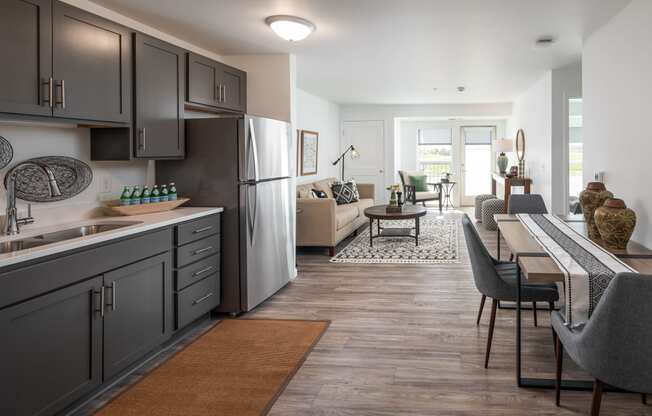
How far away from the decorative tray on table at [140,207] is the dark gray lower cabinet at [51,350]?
1.01 m

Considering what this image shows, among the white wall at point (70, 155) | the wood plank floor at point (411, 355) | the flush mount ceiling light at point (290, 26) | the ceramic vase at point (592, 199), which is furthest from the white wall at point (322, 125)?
the ceramic vase at point (592, 199)

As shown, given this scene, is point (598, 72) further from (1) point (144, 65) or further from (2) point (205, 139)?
(1) point (144, 65)

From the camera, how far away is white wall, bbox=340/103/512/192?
1094 cm

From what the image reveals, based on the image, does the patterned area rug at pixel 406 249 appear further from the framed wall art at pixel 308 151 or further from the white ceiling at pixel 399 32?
the white ceiling at pixel 399 32

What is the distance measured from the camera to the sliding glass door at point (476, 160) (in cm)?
1280

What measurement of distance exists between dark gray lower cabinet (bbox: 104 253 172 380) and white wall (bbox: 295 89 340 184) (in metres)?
5.23

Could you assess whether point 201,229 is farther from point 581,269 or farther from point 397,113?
point 397,113

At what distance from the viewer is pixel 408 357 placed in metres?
3.25

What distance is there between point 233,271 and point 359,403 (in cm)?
182

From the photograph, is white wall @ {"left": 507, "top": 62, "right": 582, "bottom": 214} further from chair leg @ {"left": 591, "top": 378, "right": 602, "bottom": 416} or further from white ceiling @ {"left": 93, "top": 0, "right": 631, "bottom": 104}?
chair leg @ {"left": 591, "top": 378, "right": 602, "bottom": 416}

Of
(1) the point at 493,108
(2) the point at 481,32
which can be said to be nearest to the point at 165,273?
(2) the point at 481,32

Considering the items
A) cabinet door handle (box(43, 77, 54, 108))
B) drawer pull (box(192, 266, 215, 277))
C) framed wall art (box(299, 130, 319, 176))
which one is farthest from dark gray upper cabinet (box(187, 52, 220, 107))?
framed wall art (box(299, 130, 319, 176))

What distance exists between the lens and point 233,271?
416cm

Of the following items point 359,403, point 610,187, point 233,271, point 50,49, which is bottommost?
point 359,403
